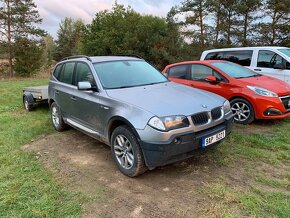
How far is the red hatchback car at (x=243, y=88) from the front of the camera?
5.62 m

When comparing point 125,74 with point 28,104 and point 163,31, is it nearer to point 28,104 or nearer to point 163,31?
point 28,104

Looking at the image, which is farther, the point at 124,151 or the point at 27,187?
the point at 124,151

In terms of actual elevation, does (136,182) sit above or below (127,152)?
below

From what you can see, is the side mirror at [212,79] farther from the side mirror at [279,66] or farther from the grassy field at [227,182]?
the side mirror at [279,66]

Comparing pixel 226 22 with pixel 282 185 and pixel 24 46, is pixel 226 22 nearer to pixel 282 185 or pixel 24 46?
pixel 24 46

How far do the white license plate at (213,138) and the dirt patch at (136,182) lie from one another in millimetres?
470

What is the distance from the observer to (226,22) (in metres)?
20.4

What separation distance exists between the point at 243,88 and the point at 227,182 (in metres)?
2.96

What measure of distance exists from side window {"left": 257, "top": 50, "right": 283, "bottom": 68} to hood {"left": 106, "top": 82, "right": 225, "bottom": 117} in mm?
4628

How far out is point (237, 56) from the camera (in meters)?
8.60

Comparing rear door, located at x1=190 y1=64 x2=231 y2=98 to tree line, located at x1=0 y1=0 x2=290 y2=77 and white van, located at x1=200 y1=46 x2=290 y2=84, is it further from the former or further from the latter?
tree line, located at x1=0 y1=0 x2=290 y2=77

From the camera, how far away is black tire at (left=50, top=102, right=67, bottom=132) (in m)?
5.73

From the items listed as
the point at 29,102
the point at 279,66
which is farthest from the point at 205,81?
the point at 29,102

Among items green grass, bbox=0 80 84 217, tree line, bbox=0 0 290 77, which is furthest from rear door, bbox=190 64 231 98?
tree line, bbox=0 0 290 77
